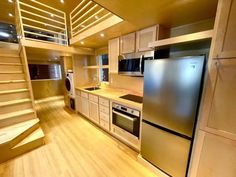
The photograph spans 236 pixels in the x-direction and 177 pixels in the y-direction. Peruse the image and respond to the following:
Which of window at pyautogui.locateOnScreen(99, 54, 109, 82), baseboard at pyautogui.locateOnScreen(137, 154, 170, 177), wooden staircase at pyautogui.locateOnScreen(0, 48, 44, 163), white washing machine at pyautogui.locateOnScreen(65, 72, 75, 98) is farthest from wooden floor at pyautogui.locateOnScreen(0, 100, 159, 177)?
window at pyautogui.locateOnScreen(99, 54, 109, 82)

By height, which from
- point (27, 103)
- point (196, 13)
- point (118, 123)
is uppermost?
point (196, 13)

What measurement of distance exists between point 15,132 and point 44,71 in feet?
14.8

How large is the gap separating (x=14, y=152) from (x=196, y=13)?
375 centimetres

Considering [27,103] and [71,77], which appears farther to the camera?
[71,77]

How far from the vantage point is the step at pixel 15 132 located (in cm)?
188

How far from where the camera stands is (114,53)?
2.55 m

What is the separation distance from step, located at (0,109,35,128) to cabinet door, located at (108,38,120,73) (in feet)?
7.43

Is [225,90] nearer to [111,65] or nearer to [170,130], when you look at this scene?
[170,130]

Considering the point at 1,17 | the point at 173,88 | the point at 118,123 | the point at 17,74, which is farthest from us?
the point at 1,17

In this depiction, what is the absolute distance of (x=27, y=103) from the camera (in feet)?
8.70

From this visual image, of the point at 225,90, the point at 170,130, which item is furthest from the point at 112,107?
the point at 225,90

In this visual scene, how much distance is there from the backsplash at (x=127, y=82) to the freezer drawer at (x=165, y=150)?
1.11 metres

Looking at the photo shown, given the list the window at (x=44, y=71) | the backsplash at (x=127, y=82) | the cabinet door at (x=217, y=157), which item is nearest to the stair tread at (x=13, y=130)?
the backsplash at (x=127, y=82)

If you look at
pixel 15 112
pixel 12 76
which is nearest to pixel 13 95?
pixel 15 112
